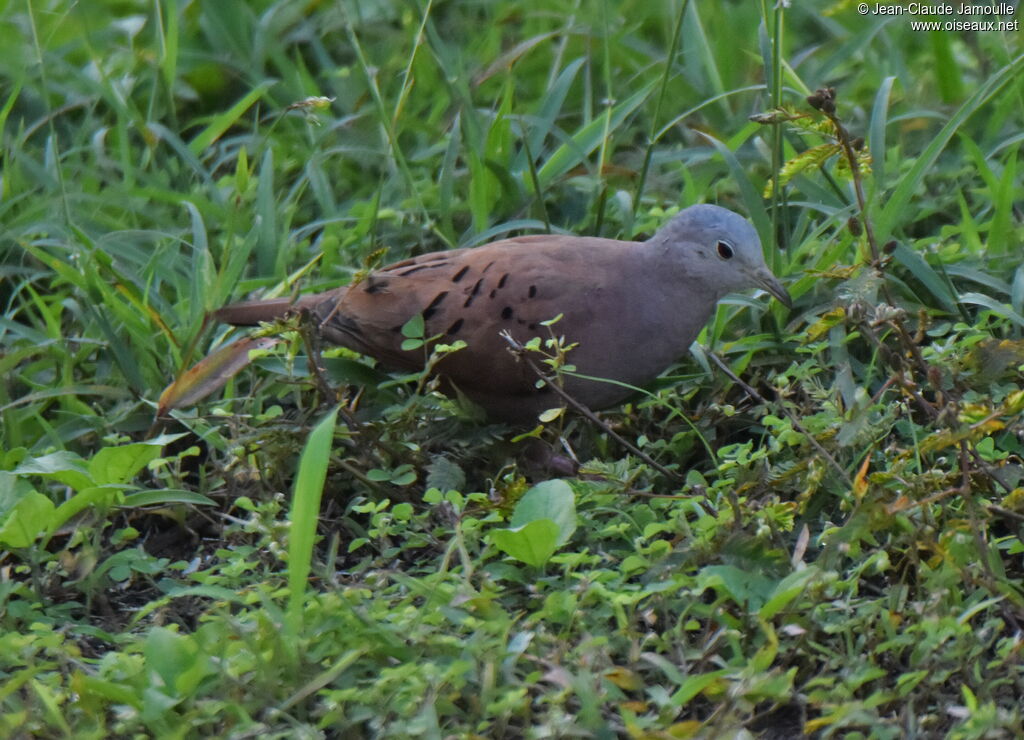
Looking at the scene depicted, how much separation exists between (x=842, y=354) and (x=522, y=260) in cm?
93

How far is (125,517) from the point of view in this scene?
377 centimetres

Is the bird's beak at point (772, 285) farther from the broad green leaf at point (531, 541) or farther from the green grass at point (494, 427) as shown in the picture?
the broad green leaf at point (531, 541)

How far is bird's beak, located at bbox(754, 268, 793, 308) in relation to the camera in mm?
3852

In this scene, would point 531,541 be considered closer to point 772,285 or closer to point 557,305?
point 557,305

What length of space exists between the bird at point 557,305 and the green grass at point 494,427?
14 centimetres

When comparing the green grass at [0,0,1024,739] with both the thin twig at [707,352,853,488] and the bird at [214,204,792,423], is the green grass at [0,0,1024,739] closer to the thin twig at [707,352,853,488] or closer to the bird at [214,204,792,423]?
the thin twig at [707,352,853,488]

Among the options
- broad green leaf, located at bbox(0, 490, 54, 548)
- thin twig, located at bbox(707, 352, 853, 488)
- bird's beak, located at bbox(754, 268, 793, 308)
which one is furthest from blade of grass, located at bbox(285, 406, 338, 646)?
bird's beak, located at bbox(754, 268, 793, 308)

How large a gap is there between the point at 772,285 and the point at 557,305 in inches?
24.2

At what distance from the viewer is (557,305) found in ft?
12.4

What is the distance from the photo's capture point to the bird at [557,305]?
3762mm

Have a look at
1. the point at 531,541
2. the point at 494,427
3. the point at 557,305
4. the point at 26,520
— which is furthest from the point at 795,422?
the point at 26,520

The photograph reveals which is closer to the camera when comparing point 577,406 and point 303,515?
point 303,515

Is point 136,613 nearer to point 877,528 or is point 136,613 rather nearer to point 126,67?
point 877,528

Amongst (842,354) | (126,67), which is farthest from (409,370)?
(126,67)
